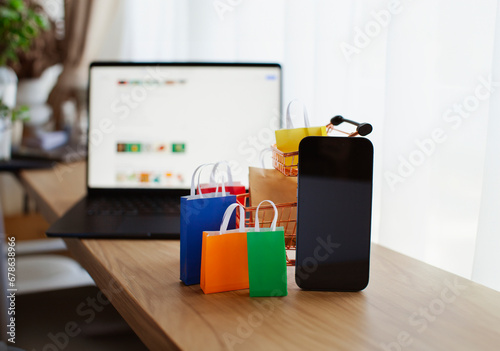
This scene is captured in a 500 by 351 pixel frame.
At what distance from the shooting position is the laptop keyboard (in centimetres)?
87

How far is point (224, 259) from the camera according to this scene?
513 mm

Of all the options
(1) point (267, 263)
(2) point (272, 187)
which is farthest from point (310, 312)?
(2) point (272, 187)

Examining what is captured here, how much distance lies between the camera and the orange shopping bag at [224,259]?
506 mm

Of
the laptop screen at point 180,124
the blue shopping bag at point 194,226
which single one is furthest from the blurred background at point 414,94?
the blue shopping bag at point 194,226

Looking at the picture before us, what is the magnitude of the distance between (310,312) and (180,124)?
27.0 inches

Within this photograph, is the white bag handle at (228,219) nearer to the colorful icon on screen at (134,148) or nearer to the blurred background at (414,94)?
the blurred background at (414,94)

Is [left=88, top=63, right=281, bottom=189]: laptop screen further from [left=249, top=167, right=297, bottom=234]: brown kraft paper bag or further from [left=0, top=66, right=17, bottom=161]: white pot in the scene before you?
[left=0, top=66, right=17, bottom=161]: white pot

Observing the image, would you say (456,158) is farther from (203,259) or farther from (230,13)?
(230,13)

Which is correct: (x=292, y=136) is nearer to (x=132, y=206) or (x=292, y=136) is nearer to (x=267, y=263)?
(x=267, y=263)

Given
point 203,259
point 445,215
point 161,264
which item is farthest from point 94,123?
point 445,215

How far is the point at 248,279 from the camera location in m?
Answer: 0.52

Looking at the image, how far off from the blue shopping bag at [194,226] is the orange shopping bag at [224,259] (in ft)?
0.07

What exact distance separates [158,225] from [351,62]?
0.47 metres

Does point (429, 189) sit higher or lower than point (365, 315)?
higher
